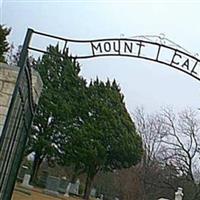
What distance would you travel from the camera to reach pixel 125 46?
6.01 meters

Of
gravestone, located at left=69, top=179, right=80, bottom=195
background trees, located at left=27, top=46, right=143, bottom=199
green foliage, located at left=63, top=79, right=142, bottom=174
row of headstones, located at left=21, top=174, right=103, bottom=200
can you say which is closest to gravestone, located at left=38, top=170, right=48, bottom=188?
background trees, located at left=27, top=46, right=143, bottom=199

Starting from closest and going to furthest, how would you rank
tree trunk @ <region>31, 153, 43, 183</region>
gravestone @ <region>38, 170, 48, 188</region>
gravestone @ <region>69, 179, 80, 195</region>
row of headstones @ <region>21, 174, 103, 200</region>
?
1. row of headstones @ <region>21, 174, 103, 200</region>
2. gravestone @ <region>38, 170, 48, 188</region>
3. tree trunk @ <region>31, 153, 43, 183</region>
4. gravestone @ <region>69, 179, 80, 195</region>

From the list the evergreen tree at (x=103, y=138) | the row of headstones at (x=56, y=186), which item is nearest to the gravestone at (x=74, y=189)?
the row of headstones at (x=56, y=186)

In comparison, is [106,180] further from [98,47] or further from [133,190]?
[98,47]

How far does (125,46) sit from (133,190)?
34.2m

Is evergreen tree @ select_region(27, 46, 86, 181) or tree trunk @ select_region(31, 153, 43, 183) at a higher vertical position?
evergreen tree @ select_region(27, 46, 86, 181)

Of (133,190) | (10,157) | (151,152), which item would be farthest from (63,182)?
(10,157)

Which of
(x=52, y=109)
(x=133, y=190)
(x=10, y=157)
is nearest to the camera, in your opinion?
(x=10, y=157)

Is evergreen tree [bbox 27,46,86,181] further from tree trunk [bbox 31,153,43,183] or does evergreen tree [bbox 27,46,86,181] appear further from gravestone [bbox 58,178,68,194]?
gravestone [bbox 58,178,68,194]

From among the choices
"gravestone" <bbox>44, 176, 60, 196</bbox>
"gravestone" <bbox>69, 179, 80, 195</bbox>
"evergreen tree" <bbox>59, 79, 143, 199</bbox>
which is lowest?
"gravestone" <bbox>44, 176, 60, 196</bbox>

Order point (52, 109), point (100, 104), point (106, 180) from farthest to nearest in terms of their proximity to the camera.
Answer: point (106, 180) < point (100, 104) < point (52, 109)

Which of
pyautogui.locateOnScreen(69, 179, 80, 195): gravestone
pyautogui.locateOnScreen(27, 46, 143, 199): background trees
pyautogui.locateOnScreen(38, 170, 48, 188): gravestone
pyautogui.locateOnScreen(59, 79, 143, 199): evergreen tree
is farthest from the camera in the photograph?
pyautogui.locateOnScreen(69, 179, 80, 195): gravestone

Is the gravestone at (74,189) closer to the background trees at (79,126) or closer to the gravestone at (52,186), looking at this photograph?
the background trees at (79,126)

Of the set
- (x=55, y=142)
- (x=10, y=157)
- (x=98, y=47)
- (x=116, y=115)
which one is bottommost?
(x=10, y=157)
